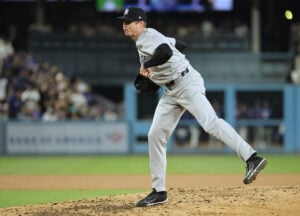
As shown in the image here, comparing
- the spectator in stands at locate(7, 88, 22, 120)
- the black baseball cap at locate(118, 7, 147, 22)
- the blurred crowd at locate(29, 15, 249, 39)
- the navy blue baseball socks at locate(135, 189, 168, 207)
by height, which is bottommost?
the navy blue baseball socks at locate(135, 189, 168, 207)

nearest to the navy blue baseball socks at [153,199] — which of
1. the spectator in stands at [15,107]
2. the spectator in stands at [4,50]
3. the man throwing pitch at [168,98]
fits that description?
the man throwing pitch at [168,98]

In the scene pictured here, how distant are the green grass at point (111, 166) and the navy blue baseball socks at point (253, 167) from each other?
3628 mm

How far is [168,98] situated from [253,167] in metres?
1.25

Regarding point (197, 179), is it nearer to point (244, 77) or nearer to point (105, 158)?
point (105, 158)

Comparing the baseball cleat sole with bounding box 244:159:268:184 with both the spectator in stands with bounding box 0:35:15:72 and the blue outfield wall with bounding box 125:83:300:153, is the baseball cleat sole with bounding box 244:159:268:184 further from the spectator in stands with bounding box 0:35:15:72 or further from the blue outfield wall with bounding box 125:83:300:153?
the spectator in stands with bounding box 0:35:15:72

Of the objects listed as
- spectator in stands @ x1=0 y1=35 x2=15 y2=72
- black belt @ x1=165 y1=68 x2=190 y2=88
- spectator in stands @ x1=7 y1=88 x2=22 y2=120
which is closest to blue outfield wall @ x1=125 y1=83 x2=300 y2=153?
spectator in stands @ x1=7 y1=88 x2=22 y2=120

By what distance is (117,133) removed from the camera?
18953mm

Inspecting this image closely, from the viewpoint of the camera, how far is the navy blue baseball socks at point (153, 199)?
6938mm

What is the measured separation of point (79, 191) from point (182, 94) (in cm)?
378

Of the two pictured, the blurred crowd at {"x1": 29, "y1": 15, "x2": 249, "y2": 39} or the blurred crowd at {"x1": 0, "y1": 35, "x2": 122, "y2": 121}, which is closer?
the blurred crowd at {"x1": 0, "y1": 35, "x2": 122, "y2": 121}

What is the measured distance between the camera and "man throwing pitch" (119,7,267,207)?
21.0 ft

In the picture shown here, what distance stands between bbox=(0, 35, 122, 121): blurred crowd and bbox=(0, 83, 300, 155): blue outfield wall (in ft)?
1.13

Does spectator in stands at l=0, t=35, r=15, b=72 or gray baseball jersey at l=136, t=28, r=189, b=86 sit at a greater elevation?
spectator in stands at l=0, t=35, r=15, b=72

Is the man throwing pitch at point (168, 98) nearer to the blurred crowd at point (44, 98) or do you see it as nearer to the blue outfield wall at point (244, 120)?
the blue outfield wall at point (244, 120)
